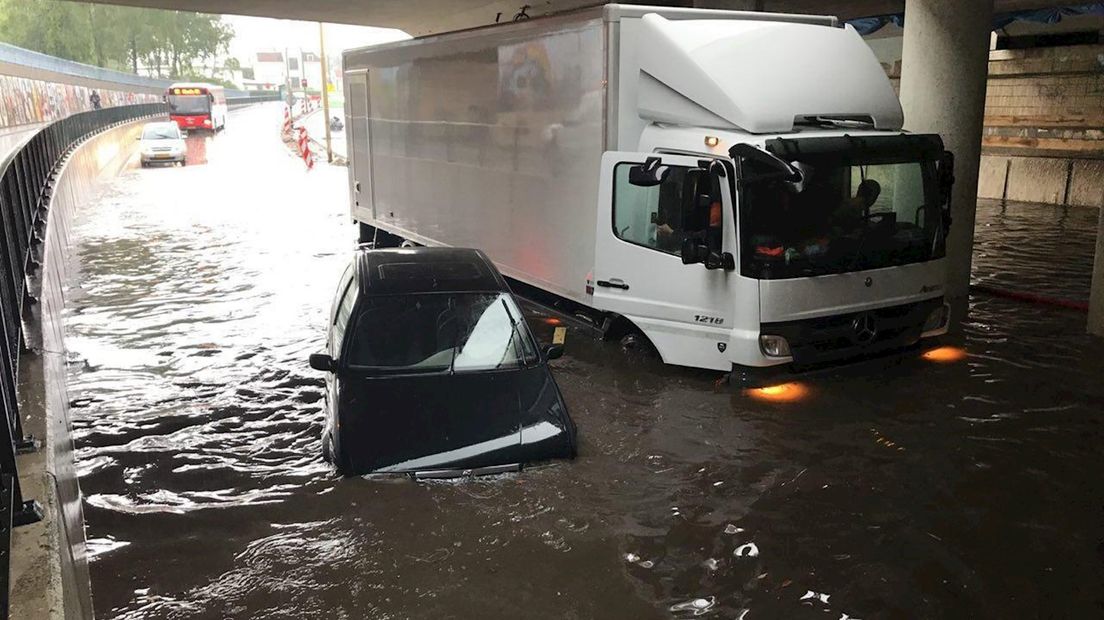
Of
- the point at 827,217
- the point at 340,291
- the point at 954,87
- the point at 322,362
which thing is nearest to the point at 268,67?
the point at 954,87

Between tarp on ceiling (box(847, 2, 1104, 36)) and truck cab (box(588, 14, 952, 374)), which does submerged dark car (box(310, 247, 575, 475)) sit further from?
tarp on ceiling (box(847, 2, 1104, 36))

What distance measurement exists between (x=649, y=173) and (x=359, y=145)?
927 cm

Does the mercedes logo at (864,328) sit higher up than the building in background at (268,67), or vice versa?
the building in background at (268,67)

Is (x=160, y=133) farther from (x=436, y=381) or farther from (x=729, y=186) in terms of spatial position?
(x=436, y=381)

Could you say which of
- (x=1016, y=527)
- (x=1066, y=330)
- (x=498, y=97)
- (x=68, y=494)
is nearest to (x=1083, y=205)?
(x=1066, y=330)

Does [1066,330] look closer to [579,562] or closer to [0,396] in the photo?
[579,562]

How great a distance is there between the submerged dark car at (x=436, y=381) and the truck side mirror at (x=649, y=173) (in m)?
1.85

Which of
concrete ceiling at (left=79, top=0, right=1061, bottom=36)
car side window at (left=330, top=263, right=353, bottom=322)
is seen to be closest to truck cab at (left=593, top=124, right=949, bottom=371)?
car side window at (left=330, top=263, right=353, bottom=322)

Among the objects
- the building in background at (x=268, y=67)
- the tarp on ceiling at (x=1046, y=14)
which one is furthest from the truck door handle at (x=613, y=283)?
the building in background at (x=268, y=67)

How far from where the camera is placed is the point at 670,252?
841 cm

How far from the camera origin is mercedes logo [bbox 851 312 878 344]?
8.25 m

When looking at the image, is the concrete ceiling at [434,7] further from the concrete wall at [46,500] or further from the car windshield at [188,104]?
the car windshield at [188,104]

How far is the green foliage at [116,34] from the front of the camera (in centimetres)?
7094

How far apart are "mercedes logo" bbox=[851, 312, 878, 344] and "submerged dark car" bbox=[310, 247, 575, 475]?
311 cm
